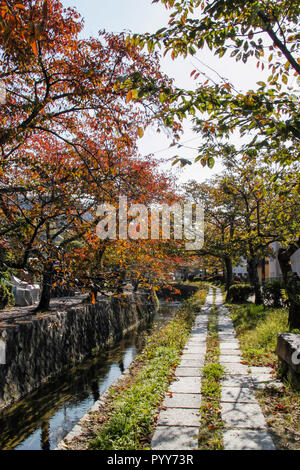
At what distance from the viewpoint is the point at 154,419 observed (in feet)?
13.8

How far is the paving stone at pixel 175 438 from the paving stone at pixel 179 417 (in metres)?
0.12

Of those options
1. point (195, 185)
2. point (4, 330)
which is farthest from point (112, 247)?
point (195, 185)

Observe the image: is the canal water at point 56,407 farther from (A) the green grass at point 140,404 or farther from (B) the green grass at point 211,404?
(B) the green grass at point 211,404

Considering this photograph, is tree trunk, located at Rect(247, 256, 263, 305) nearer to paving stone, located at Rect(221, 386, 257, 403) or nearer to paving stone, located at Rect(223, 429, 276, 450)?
paving stone, located at Rect(221, 386, 257, 403)

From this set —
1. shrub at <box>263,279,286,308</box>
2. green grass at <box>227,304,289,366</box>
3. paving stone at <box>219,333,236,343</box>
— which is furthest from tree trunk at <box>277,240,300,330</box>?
shrub at <box>263,279,286,308</box>

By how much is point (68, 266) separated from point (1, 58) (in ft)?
10.0

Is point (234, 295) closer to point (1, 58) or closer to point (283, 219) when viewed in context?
point (283, 219)

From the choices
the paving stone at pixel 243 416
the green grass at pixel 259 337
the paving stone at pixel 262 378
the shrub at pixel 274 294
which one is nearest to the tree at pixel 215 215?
the shrub at pixel 274 294

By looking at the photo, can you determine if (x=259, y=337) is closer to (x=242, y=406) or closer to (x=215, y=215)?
(x=242, y=406)

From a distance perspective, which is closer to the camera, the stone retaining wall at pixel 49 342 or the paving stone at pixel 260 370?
the paving stone at pixel 260 370

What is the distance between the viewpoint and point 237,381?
5.54m

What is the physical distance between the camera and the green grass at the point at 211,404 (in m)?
3.56

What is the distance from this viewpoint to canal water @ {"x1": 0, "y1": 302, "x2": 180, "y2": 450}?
5.55m
